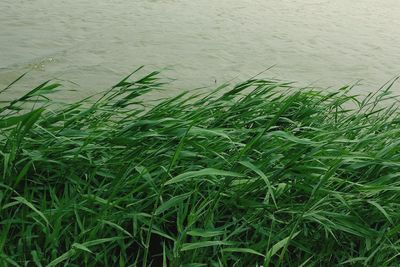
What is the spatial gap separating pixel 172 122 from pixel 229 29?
2005mm

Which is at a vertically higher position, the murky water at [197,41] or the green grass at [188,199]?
the green grass at [188,199]

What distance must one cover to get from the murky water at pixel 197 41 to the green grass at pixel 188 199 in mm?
1051

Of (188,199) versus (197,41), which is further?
(197,41)

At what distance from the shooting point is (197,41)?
3.04 meters

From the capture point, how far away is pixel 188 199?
119 cm

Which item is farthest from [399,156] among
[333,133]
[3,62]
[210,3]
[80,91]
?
[210,3]

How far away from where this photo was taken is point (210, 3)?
3840 mm

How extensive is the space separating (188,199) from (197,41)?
1.96 meters

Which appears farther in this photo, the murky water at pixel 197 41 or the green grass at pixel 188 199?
the murky water at pixel 197 41

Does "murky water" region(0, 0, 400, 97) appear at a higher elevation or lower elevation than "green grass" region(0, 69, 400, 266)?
lower

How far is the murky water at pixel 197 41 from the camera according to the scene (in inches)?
103

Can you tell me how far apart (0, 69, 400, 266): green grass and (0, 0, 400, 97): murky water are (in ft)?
3.45

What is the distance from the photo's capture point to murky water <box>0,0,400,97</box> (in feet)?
8.58

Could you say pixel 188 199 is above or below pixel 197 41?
above
